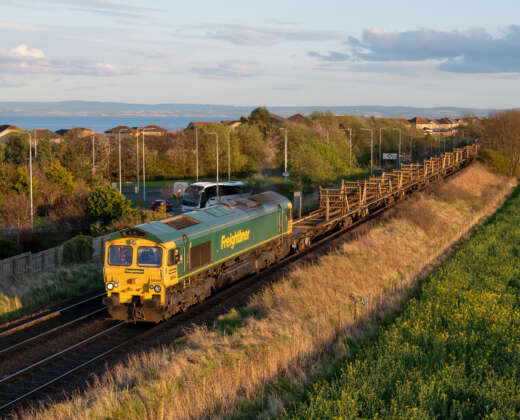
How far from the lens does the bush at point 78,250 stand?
28016mm

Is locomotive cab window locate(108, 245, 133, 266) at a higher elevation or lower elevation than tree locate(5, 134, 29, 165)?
lower

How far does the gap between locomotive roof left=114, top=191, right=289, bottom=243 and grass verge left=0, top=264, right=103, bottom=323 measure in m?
5.63

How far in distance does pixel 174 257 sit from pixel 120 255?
1.79 m

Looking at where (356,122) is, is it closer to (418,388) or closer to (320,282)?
(320,282)

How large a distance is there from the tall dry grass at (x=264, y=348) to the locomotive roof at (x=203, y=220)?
3.11 m

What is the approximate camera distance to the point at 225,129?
87.2 meters

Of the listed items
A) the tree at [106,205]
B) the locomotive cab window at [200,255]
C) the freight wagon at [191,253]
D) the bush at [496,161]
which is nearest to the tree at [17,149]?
the tree at [106,205]

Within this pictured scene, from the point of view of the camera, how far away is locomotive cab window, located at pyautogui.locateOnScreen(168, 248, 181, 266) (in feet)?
58.5

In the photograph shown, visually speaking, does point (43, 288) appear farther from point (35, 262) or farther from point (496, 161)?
point (496, 161)

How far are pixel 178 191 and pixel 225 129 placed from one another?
2995cm

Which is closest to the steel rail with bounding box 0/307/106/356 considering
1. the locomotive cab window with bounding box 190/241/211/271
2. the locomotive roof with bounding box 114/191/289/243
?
the locomotive roof with bounding box 114/191/289/243

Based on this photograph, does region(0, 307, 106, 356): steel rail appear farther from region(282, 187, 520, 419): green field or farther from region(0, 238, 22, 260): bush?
region(0, 238, 22, 260): bush

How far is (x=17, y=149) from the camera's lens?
6681 centimetres

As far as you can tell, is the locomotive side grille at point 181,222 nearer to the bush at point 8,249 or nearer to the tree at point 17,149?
the bush at point 8,249
